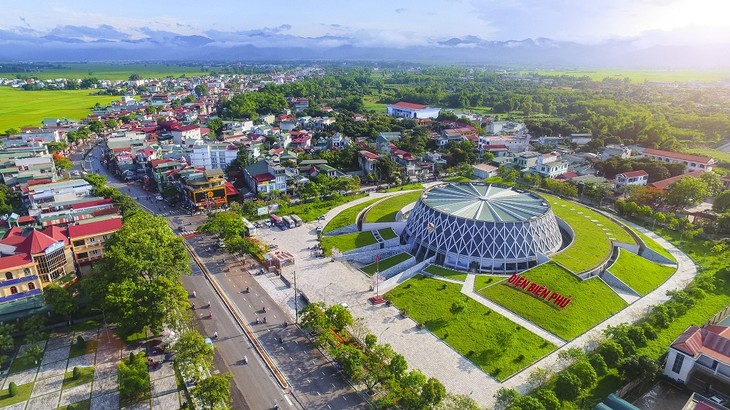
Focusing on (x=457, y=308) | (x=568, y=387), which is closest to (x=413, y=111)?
(x=457, y=308)

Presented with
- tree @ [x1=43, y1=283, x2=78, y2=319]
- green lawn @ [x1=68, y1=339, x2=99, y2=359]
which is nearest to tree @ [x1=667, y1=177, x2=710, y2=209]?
green lawn @ [x1=68, y1=339, x2=99, y2=359]

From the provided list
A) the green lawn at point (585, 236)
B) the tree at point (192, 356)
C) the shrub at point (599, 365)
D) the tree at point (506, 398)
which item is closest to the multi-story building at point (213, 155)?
the tree at point (192, 356)

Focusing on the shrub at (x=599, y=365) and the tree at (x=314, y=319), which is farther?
the tree at (x=314, y=319)

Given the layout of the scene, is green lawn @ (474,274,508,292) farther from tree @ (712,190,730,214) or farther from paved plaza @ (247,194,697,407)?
tree @ (712,190,730,214)

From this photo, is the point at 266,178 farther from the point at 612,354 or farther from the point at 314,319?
the point at 612,354

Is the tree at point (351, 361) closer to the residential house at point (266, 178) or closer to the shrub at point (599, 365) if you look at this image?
the shrub at point (599, 365)
